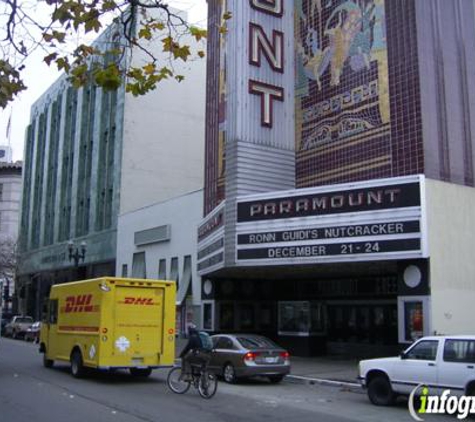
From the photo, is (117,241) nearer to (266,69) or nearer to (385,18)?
(266,69)

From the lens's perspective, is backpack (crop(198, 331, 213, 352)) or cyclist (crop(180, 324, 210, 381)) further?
backpack (crop(198, 331, 213, 352))

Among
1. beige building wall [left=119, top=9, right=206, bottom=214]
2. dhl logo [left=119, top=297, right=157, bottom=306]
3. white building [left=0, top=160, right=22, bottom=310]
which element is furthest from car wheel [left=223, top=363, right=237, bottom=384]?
white building [left=0, top=160, right=22, bottom=310]

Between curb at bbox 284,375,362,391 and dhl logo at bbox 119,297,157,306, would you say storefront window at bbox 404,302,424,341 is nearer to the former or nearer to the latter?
curb at bbox 284,375,362,391

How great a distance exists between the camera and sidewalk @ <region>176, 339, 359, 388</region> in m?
19.0

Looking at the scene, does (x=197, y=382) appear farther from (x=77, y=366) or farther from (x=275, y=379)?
(x=77, y=366)

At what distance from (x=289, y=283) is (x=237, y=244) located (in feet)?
21.9

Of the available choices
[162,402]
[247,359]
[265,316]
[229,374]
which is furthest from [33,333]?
[162,402]

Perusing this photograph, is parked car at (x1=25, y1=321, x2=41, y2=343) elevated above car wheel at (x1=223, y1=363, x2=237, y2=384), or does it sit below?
above

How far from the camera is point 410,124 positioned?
22484 millimetres

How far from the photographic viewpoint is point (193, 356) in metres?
15.7

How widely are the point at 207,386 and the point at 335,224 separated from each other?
8715 millimetres

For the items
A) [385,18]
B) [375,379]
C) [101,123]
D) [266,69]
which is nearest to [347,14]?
[385,18]

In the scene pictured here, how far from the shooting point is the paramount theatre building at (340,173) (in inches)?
820
